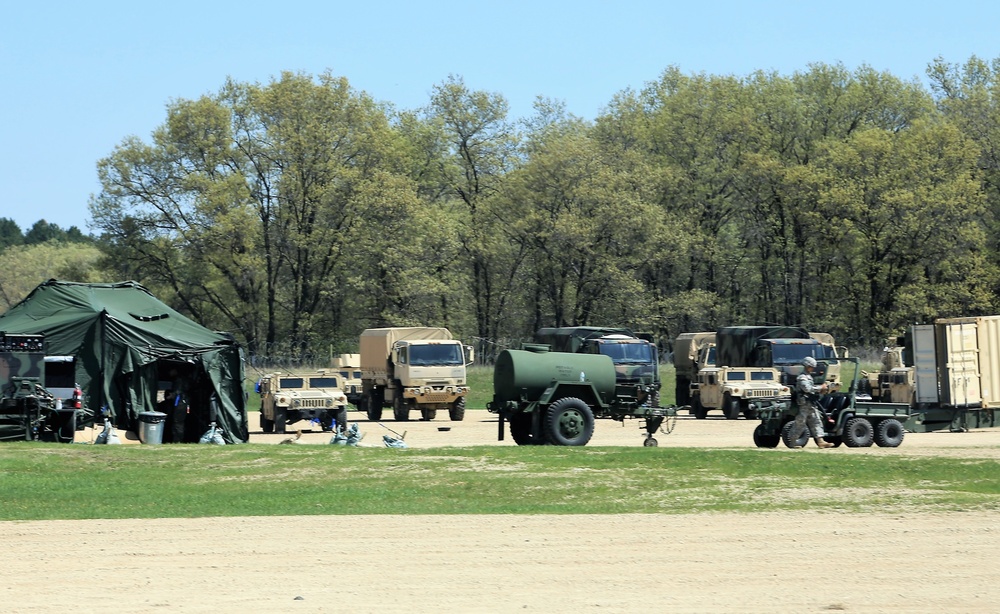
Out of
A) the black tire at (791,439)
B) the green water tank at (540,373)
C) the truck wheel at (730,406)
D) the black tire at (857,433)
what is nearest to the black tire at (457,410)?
the truck wheel at (730,406)

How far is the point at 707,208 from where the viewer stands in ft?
236

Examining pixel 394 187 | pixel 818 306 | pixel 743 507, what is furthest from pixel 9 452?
pixel 818 306

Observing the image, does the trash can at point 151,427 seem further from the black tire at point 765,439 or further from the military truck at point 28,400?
the black tire at point 765,439

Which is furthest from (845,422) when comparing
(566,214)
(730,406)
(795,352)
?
(566,214)

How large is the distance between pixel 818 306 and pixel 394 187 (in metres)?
22.9

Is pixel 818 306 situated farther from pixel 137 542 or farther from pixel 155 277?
pixel 137 542

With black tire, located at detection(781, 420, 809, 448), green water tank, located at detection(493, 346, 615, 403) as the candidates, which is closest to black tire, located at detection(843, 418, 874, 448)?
black tire, located at detection(781, 420, 809, 448)

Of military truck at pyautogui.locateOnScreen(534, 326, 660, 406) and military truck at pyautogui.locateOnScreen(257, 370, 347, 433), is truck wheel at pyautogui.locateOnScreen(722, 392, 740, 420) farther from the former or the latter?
military truck at pyautogui.locateOnScreen(257, 370, 347, 433)

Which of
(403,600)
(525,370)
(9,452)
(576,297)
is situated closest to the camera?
(403,600)

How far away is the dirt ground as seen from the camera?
10875mm

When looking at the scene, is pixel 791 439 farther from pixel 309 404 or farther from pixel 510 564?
pixel 510 564

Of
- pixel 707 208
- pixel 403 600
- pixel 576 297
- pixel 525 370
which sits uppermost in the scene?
pixel 707 208

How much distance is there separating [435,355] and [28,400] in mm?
15555

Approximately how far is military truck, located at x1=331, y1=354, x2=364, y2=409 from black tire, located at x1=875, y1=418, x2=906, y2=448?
57.6 feet
